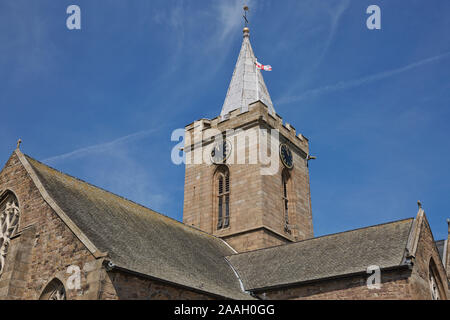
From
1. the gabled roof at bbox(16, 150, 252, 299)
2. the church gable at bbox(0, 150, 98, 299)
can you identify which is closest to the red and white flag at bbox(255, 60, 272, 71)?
the gabled roof at bbox(16, 150, 252, 299)

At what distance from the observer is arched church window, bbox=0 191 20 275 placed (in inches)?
749

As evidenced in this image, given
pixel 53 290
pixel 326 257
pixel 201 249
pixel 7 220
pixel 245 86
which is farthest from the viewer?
pixel 245 86

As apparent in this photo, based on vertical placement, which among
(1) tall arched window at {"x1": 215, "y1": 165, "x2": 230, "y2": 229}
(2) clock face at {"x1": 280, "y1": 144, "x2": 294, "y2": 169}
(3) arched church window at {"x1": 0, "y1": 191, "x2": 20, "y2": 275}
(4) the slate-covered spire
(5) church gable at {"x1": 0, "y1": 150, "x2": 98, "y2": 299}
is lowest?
(5) church gable at {"x1": 0, "y1": 150, "x2": 98, "y2": 299}

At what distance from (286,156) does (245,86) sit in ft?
23.1

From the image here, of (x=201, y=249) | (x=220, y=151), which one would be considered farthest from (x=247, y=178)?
(x=201, y=249)

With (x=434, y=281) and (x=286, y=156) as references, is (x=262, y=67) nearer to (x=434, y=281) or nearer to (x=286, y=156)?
(x=286, y=156)

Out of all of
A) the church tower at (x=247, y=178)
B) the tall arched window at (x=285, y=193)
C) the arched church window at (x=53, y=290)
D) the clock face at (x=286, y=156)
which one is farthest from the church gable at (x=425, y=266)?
the clock face at (x=286, y=156)

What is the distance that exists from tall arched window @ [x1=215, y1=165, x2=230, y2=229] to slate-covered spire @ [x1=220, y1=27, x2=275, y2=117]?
486cm

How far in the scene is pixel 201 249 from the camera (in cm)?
2470

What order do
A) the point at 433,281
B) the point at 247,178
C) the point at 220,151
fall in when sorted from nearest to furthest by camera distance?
1. the point at 433,281
2. the point at 247,178
3. the point at 220,151

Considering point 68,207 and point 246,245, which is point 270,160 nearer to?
point 246,245

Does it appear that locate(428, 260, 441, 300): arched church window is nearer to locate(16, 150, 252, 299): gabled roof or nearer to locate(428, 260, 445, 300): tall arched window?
locate(428, 260, 445, 300): tall arched window

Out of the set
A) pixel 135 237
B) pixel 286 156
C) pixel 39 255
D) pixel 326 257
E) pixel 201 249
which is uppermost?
pixel 286 156
